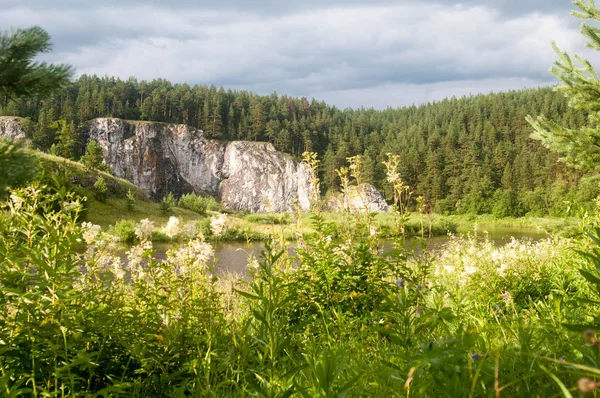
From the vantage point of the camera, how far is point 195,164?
3206 inches

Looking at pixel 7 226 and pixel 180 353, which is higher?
pixel 7 226

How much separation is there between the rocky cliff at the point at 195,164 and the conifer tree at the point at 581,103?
6943 cm

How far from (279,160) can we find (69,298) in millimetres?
82163

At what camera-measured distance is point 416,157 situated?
79250 millimetres

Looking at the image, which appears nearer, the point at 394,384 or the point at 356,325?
the point at 394,384

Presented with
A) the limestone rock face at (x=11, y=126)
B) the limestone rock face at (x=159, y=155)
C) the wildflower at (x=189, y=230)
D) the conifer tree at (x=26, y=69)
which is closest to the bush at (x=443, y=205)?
the limestone rock face at (x=159, y=155)

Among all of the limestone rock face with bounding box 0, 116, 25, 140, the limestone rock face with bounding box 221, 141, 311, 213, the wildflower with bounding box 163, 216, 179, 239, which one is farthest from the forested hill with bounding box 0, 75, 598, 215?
the wildflower with bounding box 163, 216, 179, 239

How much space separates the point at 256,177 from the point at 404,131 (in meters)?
39.7

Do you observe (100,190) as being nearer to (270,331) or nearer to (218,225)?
(218,225)

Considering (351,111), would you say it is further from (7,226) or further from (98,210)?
(7,226)

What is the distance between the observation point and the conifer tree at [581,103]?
5344mm

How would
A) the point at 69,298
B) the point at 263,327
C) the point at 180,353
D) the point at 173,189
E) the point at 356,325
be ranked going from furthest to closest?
1. the point at 173,189
2. the point at 356,325
3. the point at 180,353
4. the point at 69,298
5. the point at 263,327

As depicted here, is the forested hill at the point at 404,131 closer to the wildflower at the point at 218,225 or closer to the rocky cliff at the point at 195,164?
the rocky cliff at the point at 195,164

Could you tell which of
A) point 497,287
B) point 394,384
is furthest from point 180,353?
point 497,287
